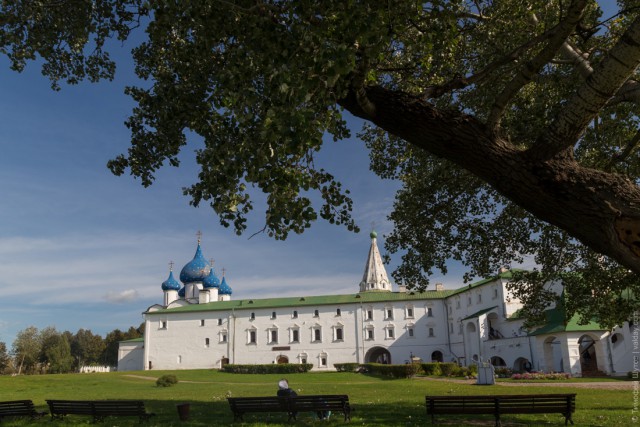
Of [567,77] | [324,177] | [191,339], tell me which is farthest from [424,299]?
[324,177]

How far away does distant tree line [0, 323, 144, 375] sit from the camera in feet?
221

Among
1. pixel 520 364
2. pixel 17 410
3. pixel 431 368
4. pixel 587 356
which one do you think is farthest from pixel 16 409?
pixel 587 356

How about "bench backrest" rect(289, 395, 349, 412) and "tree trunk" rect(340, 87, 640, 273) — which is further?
"bench backrest" rect(289, 395, 349, 412)

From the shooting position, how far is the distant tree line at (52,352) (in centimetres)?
6744

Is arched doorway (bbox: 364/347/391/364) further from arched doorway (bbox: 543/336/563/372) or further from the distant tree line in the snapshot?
the distant tree line

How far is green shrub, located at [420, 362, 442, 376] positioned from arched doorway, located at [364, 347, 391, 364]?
69.3ft

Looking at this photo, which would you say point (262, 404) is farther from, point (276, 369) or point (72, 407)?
point (276, 369)

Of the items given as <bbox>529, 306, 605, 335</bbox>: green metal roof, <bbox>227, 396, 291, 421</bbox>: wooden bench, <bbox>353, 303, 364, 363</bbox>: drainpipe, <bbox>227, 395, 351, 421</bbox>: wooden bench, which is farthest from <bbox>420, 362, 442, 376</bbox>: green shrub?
<bbox>227, 396, 291, 421</bbox>: wooden bench

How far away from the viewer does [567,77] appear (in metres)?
10.4

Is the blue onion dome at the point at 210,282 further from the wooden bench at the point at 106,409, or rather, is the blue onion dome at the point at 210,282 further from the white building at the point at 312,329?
the wooden bench at the point at 106,409

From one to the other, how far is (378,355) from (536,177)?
59.6 metres

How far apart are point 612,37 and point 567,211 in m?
6.82

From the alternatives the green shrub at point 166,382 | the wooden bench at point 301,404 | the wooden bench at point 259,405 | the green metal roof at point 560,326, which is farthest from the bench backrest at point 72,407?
the green metal roof at point 560,326

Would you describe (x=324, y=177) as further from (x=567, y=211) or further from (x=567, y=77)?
(x=567, y=77)
